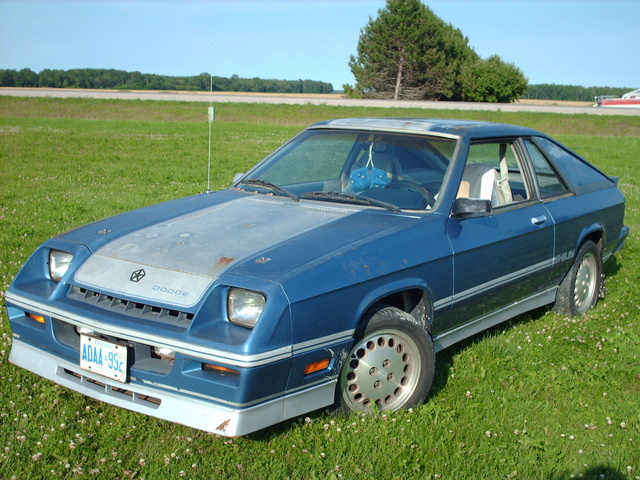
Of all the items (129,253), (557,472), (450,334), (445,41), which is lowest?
(557,472)

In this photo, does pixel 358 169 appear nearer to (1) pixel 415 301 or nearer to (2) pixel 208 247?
(1) pixel 415 301

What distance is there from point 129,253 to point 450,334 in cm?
196

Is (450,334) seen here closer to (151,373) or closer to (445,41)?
(151,373)

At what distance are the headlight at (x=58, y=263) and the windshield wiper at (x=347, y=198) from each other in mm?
1498

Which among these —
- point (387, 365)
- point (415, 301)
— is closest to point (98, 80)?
point (415, 301)

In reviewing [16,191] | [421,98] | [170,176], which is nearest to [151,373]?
[16,191]

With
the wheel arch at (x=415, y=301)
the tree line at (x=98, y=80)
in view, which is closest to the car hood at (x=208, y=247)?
the wheel arch at (x=415, y=301)

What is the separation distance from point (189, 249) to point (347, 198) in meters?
1.20

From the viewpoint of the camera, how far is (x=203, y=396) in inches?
112

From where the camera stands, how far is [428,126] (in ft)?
14.4

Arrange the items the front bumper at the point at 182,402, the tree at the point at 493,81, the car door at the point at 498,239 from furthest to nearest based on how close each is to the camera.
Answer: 1. the tree at the point at 493,81
2. the car door at the point at 498,239
3. the front bumper at the point at 182,402

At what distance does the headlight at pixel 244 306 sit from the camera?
2902 millimetres

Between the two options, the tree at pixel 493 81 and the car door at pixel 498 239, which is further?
the tree at pixel 493 81

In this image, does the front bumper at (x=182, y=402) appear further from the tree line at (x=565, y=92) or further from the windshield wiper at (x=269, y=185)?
the tree line at (x=565, y=92)
